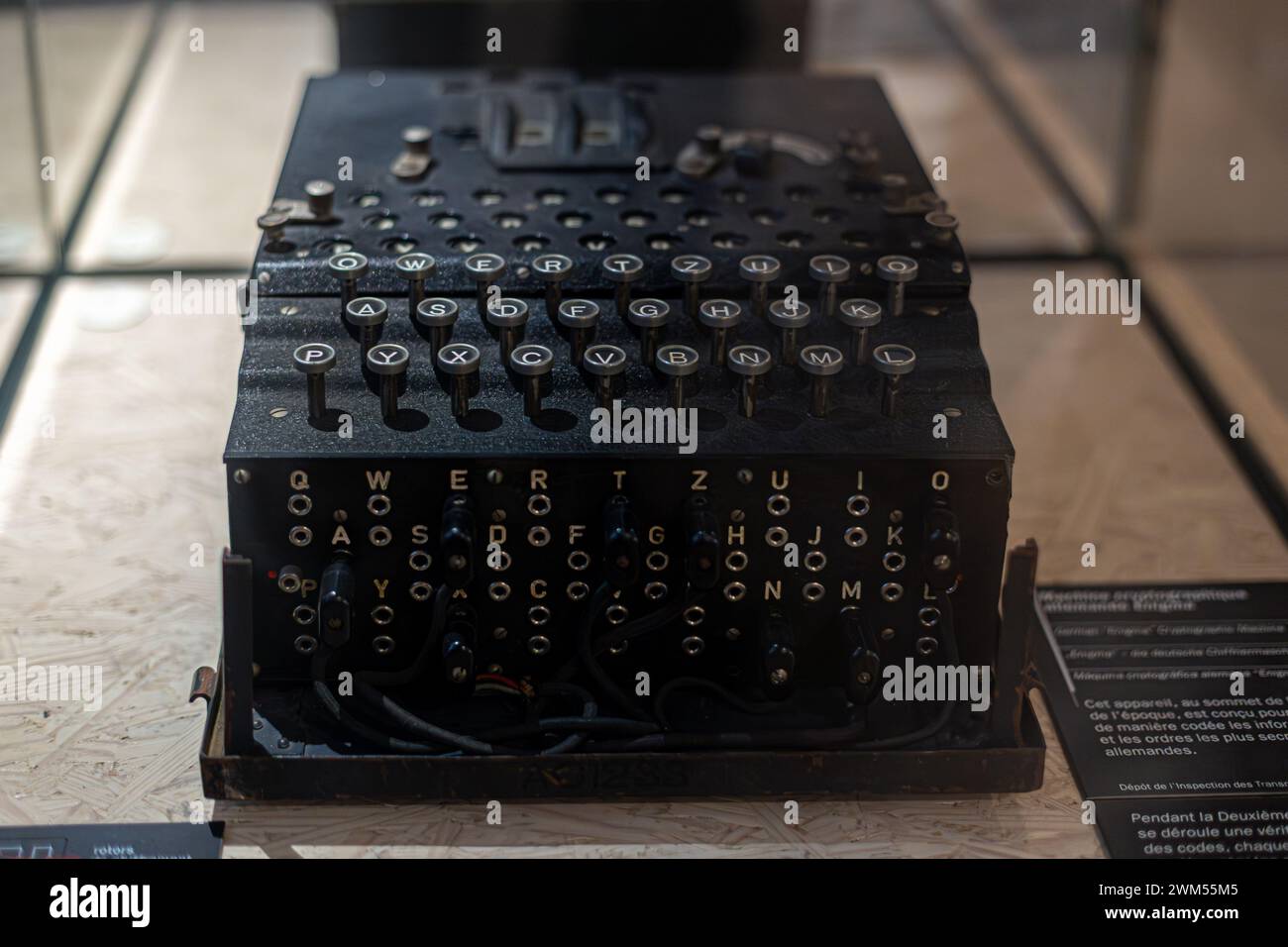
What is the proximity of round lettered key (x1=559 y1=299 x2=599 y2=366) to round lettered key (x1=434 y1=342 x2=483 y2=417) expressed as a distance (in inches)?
5.1

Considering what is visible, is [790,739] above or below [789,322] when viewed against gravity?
below

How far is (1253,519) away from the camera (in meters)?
2.81

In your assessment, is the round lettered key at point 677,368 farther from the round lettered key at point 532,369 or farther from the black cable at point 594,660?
the black cable at point 594,660

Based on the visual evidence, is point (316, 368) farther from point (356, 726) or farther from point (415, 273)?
point (356, 726)

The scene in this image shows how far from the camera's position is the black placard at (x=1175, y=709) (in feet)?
6.97

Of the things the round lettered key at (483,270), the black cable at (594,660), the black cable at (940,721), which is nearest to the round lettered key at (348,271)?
the round lettered key at (483,270)

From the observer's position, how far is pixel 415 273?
225 cm

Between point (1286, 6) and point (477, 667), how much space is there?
1964 mm

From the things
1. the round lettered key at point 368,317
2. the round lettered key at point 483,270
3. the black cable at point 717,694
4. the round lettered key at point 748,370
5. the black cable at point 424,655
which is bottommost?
the black cable at point 717,694

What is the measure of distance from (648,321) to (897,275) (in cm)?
33

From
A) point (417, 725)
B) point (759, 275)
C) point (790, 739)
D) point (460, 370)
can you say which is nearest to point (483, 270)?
point (460, 370)

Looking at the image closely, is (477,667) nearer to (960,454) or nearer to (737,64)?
(960,454)

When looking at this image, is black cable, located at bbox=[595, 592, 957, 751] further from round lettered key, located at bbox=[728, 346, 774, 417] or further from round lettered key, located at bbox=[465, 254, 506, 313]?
round lettered key, located at bbox=[465, 254, 506, 313]

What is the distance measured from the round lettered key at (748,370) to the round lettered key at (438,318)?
34cm
